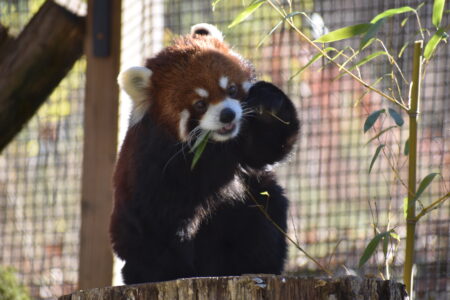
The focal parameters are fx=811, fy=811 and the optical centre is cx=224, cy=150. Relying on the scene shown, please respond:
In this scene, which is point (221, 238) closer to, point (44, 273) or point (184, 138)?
point (184, 138)

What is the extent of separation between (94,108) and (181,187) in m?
0.80

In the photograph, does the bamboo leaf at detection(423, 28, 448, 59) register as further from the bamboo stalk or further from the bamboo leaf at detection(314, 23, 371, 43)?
the bamboo leaf at detection(314, 23, 371, 43)

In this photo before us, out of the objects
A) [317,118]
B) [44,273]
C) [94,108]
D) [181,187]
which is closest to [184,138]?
[181,187]

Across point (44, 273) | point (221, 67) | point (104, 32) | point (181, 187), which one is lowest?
point (44, 273)

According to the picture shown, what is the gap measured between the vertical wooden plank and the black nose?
2.73 feet

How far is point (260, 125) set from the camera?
2605mm

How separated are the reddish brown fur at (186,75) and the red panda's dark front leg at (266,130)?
0.11 meters

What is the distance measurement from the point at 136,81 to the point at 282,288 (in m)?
1.14

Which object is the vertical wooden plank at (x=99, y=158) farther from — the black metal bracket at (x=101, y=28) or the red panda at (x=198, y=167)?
the red panda at (x=198, y=167)

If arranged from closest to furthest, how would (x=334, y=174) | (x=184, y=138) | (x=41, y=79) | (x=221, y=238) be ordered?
1. (x=184, y=138)
2. (x=221, y=238)
3. (x=41, y=79)
4. (x=334, y=174)

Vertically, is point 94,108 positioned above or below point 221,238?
above

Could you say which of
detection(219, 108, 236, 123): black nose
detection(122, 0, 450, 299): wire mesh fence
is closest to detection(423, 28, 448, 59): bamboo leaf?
detection(219, 108, 236, 123): black nose

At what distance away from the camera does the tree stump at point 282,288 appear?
172 centimetres

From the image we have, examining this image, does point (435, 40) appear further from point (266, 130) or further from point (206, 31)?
point (206, 31)
